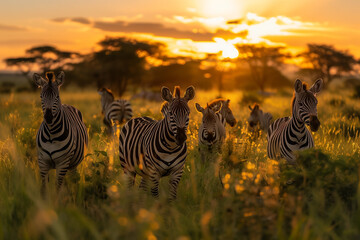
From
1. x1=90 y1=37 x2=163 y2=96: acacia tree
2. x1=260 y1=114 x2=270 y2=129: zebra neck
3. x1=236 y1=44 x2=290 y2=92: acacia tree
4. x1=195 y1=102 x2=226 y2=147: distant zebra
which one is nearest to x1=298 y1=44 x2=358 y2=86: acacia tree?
x1=236 y1=44 x2=290 y2=92: acacia tree

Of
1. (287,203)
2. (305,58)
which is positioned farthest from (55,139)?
(305,58)

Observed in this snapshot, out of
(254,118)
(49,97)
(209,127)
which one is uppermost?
(49,97)

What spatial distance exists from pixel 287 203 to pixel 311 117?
1927 mm

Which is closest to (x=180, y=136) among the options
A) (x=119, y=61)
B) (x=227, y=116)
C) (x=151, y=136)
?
(x=151, y=136)

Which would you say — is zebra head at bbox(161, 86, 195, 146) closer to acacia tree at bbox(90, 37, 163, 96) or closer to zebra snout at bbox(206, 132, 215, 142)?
zebra snout at bbox(206, 132, 215, 142)

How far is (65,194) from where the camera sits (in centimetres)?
475

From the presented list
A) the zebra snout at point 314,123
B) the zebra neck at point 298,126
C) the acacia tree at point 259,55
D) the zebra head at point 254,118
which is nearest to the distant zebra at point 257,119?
the zebra head at point 254,118

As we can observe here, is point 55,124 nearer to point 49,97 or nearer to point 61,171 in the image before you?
point 49,97

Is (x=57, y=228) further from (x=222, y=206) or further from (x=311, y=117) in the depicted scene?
(x=311, y=117)

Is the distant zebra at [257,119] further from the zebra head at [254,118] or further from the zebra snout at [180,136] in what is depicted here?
the zebra snout at [180,136]

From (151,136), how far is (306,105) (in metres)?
2.58

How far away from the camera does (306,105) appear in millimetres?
5801

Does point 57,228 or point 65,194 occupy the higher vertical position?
point 57,228

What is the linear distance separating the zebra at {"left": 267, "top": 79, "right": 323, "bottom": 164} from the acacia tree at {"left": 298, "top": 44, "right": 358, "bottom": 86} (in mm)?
40977
